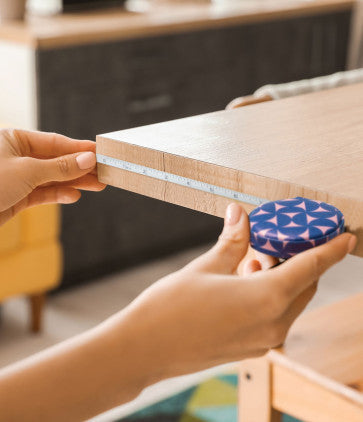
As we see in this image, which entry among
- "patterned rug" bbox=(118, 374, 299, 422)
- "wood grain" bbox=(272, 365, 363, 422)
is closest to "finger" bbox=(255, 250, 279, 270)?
"wood grain" bbox=(272, 365, 363, 422)

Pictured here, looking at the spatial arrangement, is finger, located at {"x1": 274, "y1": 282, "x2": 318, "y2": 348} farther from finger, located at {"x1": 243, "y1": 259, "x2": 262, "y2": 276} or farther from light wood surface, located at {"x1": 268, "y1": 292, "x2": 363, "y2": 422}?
light wood surface, located at {"x1": 268, "y1": 292, "x2": 363, "y2": 422}

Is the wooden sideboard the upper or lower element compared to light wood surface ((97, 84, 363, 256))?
lower

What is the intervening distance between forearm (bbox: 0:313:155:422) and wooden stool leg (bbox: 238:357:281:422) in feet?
1.88

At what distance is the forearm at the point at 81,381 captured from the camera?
625 millimetres

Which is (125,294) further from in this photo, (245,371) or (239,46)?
(245,371)

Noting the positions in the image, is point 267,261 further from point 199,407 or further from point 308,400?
point 199,407

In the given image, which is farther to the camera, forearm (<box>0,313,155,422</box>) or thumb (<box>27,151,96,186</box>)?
thumb (<box>27,151,96,186</box>)

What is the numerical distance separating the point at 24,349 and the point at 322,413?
121 centimetres

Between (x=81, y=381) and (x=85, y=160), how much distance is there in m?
0.37

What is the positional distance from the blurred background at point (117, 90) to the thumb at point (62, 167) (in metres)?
1.16

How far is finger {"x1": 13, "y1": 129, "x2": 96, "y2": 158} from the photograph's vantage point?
3.34ft

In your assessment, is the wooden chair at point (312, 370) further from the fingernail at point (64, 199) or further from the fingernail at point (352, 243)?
the fingernail at point (352, 243)

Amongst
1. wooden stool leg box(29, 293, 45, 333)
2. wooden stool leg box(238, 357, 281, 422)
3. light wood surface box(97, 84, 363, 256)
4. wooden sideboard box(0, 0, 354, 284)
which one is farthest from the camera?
wooden sideboard box(0, 0, 354, 284)

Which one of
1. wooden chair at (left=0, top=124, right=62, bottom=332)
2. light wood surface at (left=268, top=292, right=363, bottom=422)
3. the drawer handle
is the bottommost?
wooden chair at (left=0, top=124, right=62, bottom=332)
